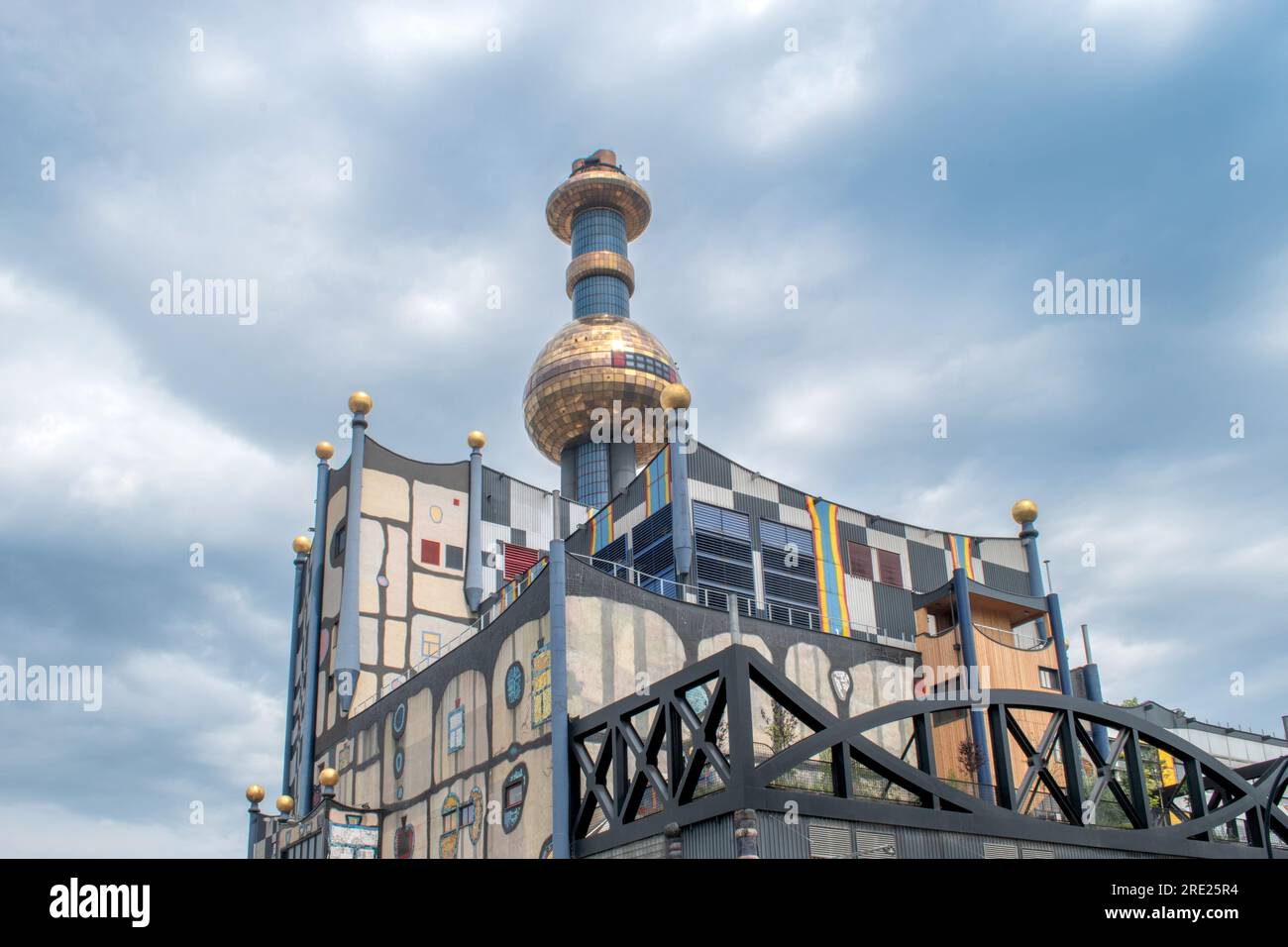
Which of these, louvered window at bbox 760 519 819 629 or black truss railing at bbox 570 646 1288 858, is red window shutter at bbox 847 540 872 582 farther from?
black truss railing at bbox 570 646 1288 858

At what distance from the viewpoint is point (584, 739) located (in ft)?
76.4

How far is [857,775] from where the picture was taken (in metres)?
22.2

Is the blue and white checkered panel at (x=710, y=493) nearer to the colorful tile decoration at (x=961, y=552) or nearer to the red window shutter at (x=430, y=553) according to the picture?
the colorful tile decoration at (x=961, y=552)

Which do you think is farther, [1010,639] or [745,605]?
[1010,639]

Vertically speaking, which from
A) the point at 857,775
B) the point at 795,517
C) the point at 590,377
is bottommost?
the point at 857,775

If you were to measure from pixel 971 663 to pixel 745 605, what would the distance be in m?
5.61

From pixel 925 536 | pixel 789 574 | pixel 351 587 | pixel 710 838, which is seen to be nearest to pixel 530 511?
pixel 351 587

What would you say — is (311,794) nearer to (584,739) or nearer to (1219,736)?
(584,739)

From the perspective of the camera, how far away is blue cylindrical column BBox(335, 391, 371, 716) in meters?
34.7

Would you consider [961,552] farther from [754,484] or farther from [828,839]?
[828,839]
